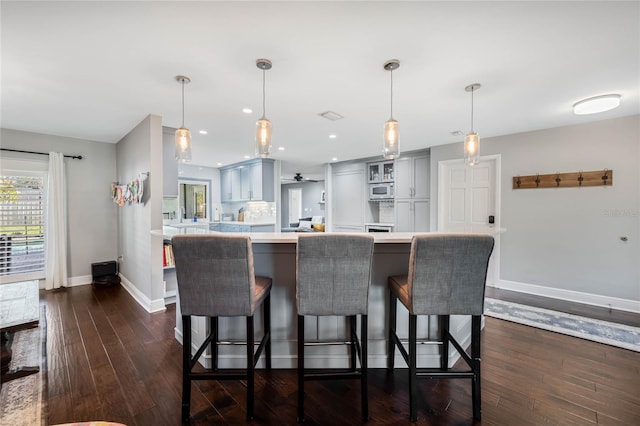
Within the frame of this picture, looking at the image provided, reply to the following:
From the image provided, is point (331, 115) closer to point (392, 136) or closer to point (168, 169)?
point (392, 136)

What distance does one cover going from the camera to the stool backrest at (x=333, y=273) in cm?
152

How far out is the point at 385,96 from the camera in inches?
102

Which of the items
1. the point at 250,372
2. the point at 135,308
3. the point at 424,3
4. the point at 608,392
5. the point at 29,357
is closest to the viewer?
the point at 424,3

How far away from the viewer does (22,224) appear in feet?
12.6

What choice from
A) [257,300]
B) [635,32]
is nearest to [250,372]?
[257,300]

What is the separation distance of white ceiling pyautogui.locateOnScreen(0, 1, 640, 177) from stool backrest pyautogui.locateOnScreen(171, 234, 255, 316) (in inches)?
51.5

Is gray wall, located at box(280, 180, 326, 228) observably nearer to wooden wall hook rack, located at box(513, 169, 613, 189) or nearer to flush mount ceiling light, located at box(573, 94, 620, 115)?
wooden wall hook rack, located at box(513, 169, 613, 189)

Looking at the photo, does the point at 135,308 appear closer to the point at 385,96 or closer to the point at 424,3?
the point at 385,96

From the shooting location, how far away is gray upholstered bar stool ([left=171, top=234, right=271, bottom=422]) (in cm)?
150

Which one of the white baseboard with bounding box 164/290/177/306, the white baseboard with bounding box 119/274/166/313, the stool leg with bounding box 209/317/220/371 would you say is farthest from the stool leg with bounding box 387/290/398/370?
the white baseboard with bounding box 164/290/177/306

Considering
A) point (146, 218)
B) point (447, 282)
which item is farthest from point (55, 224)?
point (447, 282)

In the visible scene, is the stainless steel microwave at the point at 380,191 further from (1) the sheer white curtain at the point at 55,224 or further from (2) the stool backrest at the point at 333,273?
(1) the sheer white curtain at the point at 55,224

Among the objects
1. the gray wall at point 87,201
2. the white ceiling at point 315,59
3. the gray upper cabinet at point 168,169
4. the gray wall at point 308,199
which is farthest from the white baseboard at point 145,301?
the gray wall at point 308,199

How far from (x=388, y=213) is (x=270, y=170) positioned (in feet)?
9.37
